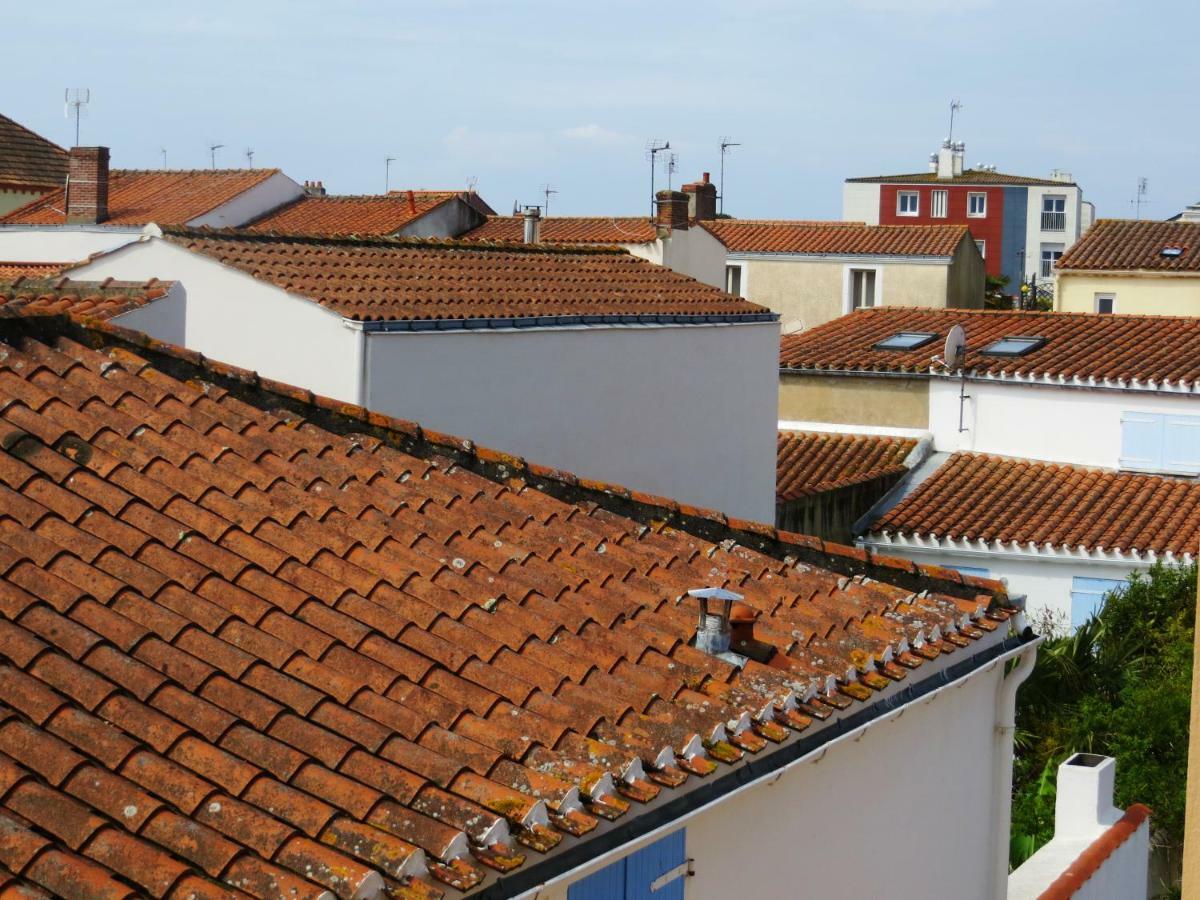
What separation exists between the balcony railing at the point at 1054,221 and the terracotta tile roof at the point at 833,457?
49.5m

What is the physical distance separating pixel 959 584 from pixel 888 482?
1697cm

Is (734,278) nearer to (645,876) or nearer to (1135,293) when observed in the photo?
(1135,293)

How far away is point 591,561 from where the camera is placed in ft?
26.1

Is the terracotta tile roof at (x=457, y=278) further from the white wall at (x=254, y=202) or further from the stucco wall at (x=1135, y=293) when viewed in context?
the stucco wall at (x=1135, y=293)

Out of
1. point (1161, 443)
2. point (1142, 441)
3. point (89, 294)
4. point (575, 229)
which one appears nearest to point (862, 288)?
point (575, 229)

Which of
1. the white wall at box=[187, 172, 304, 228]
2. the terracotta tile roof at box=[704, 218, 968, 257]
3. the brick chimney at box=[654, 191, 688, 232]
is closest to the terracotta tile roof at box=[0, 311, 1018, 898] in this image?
the brick chimney at box=[654, 191, 688, 232]

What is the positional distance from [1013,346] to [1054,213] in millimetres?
48393

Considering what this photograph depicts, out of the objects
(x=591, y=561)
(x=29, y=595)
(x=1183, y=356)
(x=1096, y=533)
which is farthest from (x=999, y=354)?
(x=29, y=595)

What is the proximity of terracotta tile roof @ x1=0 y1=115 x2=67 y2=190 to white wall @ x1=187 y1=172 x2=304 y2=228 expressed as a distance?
773 centimetres

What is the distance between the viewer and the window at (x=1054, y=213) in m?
73.9

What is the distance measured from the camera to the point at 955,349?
26.8 meters

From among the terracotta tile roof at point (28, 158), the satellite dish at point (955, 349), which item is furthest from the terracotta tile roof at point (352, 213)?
the satellite dish at point (955, 349)

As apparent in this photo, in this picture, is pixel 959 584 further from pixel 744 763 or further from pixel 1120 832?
pixel 1120 832

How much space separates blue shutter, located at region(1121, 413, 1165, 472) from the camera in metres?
25.4
